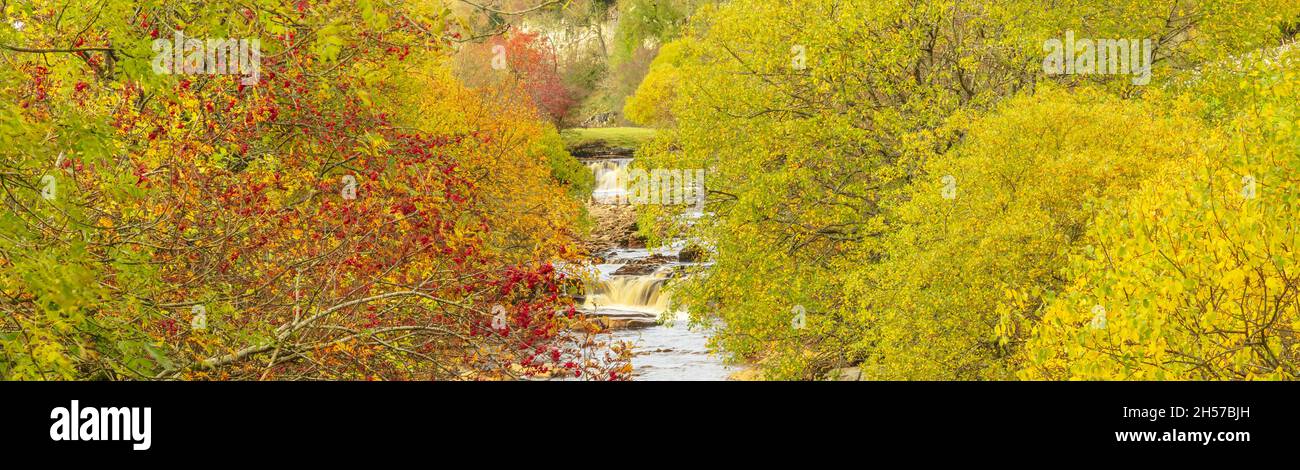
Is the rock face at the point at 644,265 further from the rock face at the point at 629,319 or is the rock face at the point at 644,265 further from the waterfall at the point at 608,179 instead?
the waterfall at the point at 608,179

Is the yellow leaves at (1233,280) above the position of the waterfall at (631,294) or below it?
above

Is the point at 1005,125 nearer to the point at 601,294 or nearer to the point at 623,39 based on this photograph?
the point at 601,294

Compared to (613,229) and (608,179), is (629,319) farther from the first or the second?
(608,179)

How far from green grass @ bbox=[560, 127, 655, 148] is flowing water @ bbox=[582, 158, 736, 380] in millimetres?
19392

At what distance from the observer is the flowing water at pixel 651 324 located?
101 feet

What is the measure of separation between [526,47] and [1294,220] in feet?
209

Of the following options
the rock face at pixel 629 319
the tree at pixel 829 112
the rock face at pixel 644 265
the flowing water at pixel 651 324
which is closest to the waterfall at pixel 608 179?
the flowing water at pixel 651 324

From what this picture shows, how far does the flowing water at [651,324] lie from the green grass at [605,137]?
19.4m

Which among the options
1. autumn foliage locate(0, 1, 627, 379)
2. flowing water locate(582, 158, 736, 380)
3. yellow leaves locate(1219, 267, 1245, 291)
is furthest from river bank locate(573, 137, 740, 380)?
yellow leaves locate(1219, 267, 1245, 291)

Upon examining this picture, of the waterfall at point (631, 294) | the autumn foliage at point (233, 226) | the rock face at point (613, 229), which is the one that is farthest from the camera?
the rock face at point (613, 229)

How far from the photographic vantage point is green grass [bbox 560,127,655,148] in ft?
231

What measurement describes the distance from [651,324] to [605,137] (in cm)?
3577

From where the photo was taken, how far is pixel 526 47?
233 feet
